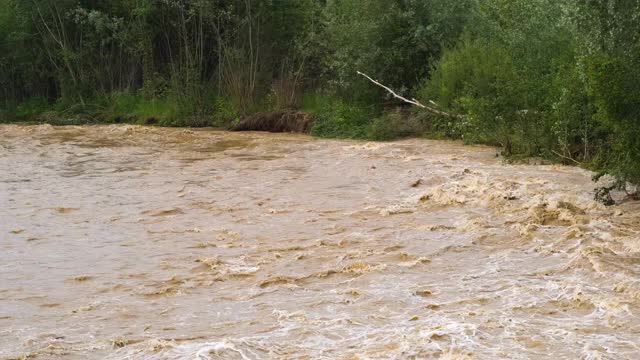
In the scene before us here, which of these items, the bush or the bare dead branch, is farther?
the bush

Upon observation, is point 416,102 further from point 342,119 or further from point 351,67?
point 351,67

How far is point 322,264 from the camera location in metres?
9.27

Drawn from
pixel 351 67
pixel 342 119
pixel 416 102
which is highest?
pixel 351 67

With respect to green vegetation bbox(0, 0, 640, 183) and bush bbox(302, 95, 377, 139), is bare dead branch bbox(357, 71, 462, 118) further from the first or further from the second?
bush bbox(302, 95, 377, 139)

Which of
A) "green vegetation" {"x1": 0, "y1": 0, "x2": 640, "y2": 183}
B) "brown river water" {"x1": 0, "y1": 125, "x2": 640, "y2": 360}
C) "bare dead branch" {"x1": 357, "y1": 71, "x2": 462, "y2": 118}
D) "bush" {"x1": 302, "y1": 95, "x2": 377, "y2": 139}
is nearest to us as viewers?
"brown river water" {"x1": 0, "y1": 125, "x2": 640, "y2": 360}

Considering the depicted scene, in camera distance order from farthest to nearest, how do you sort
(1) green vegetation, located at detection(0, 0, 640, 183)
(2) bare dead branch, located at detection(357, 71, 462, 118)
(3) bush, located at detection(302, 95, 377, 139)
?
(3) bush, located at detection(302, 95, 377, 139), (2) bare dead branch, located at detection(357, 71, 462, 118), (1) green vegetation, located at detection(0, 0, 640, 183)

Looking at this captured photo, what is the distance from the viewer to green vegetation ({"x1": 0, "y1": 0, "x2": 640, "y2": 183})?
12633mm

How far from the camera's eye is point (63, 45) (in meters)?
32.5

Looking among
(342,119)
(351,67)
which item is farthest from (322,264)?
(351,67)

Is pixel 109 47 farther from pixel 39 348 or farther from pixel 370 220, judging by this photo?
pixel 39 348

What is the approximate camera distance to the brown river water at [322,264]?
661 cm

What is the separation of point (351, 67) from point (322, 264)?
15.7 m

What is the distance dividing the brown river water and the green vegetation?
1.33 metres

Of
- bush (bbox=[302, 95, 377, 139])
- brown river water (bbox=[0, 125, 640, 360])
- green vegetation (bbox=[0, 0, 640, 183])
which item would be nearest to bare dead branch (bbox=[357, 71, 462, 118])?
green vegetation (bbox=[0, 0, 640, 183])
